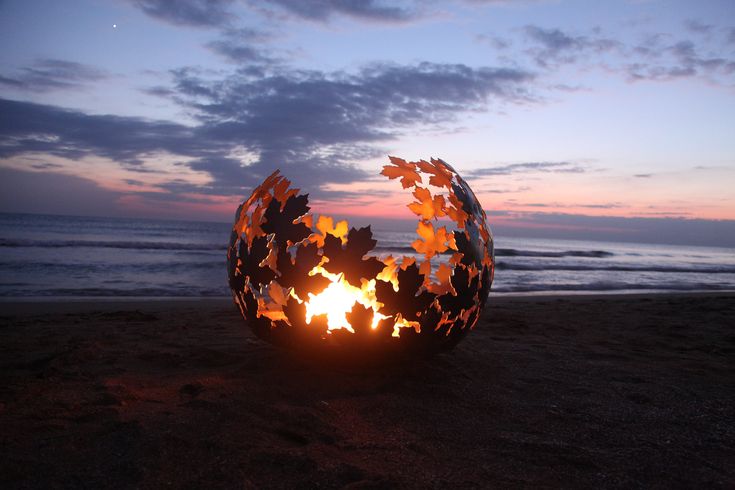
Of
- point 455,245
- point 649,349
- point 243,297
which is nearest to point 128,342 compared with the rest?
point 243,297

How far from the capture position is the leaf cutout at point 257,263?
3053mm

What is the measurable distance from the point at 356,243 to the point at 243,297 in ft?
3.08

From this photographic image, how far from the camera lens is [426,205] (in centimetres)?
333

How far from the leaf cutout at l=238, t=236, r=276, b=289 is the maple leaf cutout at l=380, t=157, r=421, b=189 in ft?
3.05

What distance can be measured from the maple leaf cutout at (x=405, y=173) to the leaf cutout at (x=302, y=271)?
2.67 ft

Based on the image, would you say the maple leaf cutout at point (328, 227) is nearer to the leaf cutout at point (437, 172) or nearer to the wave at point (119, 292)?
the leaf cutout at point (437, 172)

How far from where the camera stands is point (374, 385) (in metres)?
3.26

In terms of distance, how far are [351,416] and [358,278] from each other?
0.74 m

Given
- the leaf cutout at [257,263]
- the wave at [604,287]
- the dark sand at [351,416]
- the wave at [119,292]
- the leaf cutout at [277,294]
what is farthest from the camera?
the wave at [604,287]

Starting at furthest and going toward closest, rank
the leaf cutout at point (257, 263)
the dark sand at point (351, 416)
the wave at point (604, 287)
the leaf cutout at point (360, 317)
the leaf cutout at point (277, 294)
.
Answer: the wave at point (604, 287) < the leaf cutout at point (277, 294) < the leaf cutout at point (257, 263) < the leaf cutout at point (360, 317) < the dark sand at point (351, 416)

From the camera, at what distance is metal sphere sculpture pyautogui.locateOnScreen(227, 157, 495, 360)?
9.53 feet

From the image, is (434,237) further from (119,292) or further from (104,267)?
(104,267)

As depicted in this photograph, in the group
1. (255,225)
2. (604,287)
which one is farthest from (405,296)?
(604,287)

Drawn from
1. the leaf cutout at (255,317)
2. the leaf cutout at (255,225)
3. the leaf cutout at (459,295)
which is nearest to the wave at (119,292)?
the leaf cutout at (255,317)
